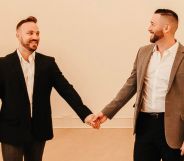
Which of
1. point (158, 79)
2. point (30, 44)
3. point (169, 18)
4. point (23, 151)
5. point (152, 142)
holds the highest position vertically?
point (169, 18)

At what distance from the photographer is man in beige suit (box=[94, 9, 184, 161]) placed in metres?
2.69

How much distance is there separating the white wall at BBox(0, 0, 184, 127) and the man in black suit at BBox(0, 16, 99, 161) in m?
2.53

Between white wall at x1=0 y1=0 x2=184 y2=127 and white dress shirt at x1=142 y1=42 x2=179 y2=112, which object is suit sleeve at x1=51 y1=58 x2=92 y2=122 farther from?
white wall at x1=0 y1=0 x2=184 y2=127

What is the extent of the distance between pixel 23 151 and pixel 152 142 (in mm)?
975

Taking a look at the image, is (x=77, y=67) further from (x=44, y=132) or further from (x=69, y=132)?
(x=44, y=132)

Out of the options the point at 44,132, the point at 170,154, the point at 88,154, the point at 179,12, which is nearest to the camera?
the point at 170,154

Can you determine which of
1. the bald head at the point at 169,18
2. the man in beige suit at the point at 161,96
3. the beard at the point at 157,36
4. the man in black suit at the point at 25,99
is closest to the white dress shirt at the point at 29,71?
the man in black suit at the point at 25,99

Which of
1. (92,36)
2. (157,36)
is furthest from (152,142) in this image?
(92,36)

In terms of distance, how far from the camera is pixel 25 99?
2.88m

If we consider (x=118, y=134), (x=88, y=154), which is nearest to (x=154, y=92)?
(x=88, y=154)

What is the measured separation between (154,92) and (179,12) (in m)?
2.88

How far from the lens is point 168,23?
282 centimetres

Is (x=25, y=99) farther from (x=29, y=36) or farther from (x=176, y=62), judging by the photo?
(x=176, y=62)

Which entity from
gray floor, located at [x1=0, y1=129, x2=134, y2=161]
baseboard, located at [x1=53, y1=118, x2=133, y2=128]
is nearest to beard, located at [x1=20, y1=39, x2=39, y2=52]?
gray floor, located at [x1=0, y1=129, x2=134, y2=161]
